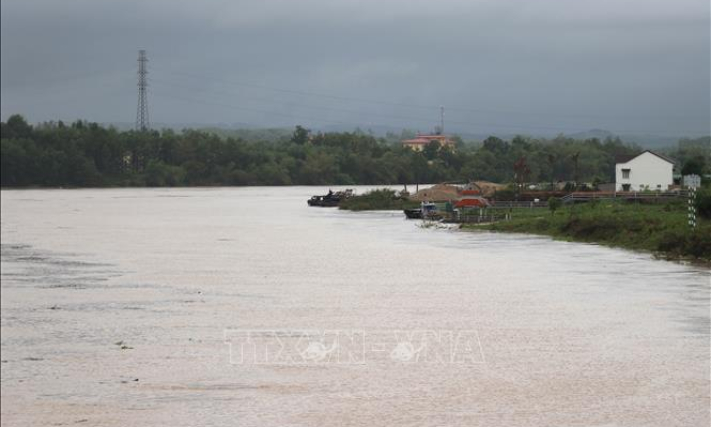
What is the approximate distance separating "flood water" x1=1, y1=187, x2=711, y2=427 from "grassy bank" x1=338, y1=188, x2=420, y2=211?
3745 cm

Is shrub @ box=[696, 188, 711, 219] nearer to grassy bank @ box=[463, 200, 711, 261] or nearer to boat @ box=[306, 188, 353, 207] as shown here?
grassy bank @ box=[463, 200, 711, 261]

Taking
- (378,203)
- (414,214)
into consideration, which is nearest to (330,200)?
(378,203)

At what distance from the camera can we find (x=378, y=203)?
8406 cm

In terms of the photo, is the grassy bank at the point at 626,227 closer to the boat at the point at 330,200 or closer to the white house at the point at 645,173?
the white house at the point at 645,173

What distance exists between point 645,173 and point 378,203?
2123 centimetres

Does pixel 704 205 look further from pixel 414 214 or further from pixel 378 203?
pixel 378 203

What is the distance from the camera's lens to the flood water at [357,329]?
16.3 metres

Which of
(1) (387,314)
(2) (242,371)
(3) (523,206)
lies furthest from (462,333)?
(3) (523,206)

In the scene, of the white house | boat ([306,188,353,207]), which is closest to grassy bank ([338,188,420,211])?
boat ([306,188,353,207])

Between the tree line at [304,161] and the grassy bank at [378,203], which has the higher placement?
the tree line at [304,161]

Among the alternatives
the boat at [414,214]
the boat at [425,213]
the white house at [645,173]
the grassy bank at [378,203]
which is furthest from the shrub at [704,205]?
Answer: the grassy bank at [378,203]

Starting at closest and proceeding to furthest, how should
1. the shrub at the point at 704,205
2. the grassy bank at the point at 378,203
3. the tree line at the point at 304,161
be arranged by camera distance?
1. the shrub at the point at 704,205
2. the grassy bank at the point at 378,203
3. the tree line at the point at 304,161

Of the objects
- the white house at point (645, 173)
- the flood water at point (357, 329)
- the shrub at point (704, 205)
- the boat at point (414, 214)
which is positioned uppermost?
the white house at point (645, 173)

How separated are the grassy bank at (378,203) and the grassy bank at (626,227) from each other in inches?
886
